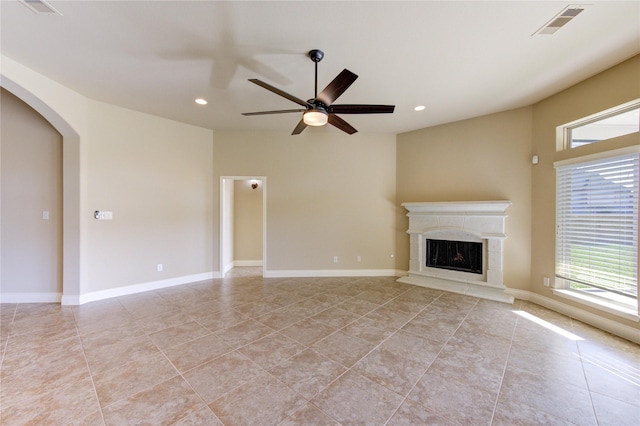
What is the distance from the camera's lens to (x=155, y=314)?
125 inches

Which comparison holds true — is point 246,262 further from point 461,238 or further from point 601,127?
point 601,127

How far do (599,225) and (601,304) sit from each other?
0.94 metres

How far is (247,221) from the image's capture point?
20.3 ft

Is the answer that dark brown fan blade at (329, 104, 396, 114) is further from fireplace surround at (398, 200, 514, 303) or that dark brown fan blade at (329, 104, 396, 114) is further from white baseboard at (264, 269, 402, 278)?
white baseboard at (264, 269, 402, 278)

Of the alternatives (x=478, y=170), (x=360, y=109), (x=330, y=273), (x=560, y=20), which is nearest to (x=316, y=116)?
(x=360, y=109)

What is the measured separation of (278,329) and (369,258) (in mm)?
2812

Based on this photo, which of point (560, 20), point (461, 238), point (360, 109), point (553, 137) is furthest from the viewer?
point (461, 238)

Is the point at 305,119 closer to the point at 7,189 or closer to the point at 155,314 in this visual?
the point at 155,314

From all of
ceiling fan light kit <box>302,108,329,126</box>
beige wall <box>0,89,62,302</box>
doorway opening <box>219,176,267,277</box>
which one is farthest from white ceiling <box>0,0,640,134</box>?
doorway opening <box>219,176,267,277</box>

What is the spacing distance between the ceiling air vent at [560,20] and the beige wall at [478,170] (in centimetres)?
194

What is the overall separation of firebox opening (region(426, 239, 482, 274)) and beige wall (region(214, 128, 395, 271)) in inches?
31.4

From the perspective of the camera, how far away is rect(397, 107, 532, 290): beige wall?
3.77 m

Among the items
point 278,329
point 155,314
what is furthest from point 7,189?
point 278,329

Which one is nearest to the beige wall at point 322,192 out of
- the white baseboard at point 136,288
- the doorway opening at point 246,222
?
the doorway opening at point 246,222
